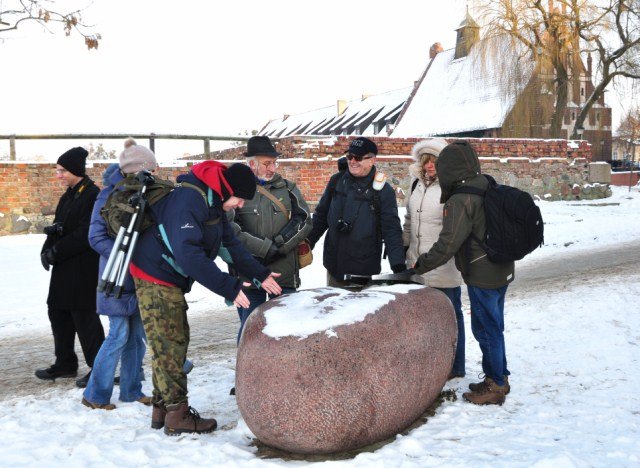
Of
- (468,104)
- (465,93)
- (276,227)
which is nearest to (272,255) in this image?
(276,227)

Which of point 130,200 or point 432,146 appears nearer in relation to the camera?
point 130,200

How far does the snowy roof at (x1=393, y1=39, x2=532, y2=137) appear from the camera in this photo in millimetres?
22094

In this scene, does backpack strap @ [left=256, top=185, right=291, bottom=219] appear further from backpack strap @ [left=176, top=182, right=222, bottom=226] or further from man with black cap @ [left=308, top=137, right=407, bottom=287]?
backpack strap @ [left=176, top=182, right=222, bottom=226]

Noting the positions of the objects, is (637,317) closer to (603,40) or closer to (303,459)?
(303,459)

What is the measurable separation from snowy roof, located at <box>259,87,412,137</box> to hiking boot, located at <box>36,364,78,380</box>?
99.5 ft

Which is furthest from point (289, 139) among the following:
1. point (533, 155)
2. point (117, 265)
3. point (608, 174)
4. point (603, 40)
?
point (603, 40)

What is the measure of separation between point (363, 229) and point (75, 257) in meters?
2.18

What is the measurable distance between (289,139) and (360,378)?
11.8 metres

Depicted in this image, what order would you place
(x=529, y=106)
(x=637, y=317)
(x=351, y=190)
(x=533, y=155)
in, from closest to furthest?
(x=351, y=190) < (x=637, y=317) < (x=533, y=155) < (x=529, y=106)

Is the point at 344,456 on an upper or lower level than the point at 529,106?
lower

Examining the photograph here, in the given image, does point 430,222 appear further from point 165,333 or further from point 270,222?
point 165,333

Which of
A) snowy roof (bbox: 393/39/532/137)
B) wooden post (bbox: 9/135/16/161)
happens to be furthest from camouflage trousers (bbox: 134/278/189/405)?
snowy roof (bbox: 393/39/532/137)

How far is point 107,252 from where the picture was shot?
3.86 metres

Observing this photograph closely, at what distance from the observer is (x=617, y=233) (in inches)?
480
